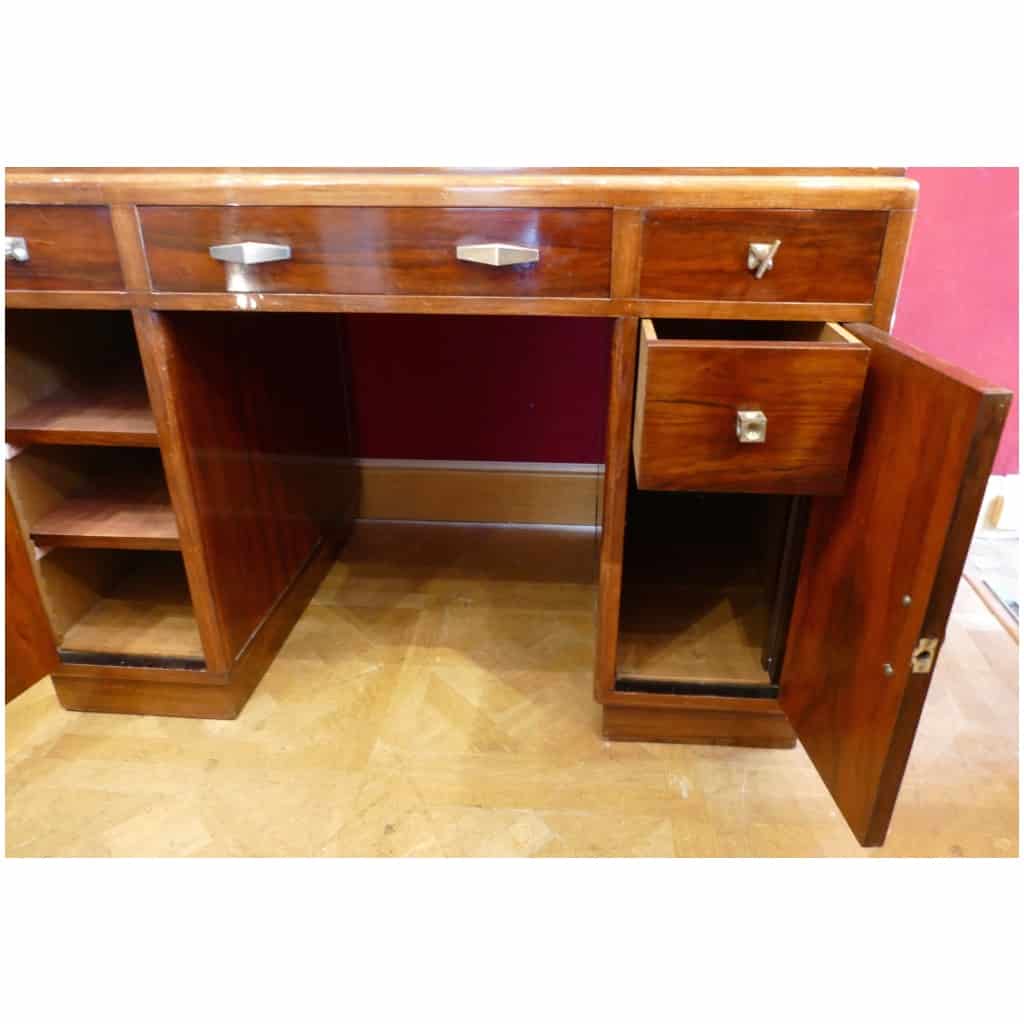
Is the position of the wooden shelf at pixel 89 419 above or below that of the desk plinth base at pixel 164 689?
above

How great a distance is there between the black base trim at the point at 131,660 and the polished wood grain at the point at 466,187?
613mm

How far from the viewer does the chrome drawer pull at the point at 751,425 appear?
0.72 metres

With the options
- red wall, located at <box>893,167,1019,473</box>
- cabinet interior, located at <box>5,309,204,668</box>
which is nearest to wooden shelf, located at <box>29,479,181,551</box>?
cabinet interior, located at <box>5,309,204,668</box>

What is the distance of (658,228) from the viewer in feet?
2.50

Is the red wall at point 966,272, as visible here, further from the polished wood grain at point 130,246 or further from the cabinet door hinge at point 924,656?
the polished wood grain at point 130,246

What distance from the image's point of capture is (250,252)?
2.60 ft

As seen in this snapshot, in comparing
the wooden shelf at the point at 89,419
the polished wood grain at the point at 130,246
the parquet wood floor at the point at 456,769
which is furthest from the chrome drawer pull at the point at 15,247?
the parquet wood floor at the point at 456,769

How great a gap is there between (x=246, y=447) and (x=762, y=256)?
2.48 feet

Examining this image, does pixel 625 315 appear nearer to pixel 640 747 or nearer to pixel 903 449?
pixel 903 449

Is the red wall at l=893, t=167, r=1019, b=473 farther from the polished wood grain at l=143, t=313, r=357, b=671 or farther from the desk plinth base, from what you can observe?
the desk plinth base

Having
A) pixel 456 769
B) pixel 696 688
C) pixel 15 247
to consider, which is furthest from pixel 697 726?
pixel 15 247

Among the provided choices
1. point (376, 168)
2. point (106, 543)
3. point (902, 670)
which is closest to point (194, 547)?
point (106, 543)

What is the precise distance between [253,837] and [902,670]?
Result: 76 centimetres

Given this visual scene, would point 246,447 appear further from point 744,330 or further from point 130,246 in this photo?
point 744,330
